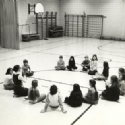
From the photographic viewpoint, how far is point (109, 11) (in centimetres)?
1669

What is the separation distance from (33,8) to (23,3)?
1037 mm

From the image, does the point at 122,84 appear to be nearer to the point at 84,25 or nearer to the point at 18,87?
the point at 18,87

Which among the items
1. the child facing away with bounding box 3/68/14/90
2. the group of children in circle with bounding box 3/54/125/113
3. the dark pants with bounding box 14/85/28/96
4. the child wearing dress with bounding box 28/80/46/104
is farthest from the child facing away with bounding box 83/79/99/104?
the child facing away with bounding box 3/68/14/90

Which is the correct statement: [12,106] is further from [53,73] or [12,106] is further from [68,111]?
[53,73]

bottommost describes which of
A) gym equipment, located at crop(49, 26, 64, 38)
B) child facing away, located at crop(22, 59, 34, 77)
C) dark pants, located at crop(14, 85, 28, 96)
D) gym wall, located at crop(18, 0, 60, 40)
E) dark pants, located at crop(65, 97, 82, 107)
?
dark pants, located at crop(65, 97, 82, 107)

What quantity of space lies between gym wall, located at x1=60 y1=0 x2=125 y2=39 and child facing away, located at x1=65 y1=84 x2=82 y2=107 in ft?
42.2

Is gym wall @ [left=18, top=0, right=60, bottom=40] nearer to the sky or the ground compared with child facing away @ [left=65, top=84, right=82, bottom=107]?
nearer to the sky

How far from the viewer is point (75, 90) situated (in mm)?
4516

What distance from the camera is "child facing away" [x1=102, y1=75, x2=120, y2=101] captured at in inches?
192

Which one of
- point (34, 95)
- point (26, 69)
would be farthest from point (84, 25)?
point (34, 95)

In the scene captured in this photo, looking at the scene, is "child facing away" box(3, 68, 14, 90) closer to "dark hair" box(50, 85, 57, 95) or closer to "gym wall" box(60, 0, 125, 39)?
"dark hair" box(50, 85, 57, 95)

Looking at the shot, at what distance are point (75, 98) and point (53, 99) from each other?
1.71 feet

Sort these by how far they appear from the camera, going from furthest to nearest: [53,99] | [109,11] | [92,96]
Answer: [109,11] < [92,96] < [53,99]

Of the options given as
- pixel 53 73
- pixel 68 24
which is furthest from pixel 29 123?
pixel 68 24
